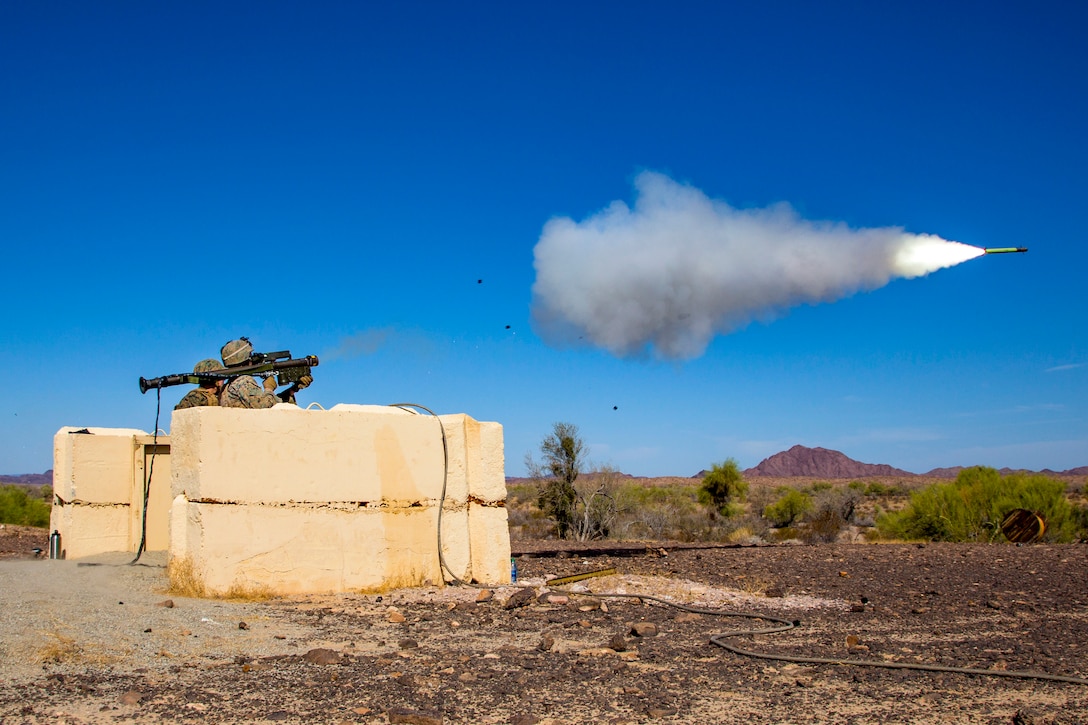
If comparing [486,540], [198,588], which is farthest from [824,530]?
[198,588]

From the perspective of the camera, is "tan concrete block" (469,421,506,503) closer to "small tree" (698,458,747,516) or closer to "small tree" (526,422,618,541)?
"small tree" (526,422,618,541)

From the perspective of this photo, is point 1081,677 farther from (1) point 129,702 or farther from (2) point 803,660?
→ (1) point 129,702

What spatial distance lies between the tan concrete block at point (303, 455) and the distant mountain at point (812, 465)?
10737 centimetres

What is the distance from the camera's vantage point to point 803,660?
6.52 meters

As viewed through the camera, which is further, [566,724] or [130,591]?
Answer: [130,591]

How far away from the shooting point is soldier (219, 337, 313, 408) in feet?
33.2

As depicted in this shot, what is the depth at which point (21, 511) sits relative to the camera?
20984 millimetres

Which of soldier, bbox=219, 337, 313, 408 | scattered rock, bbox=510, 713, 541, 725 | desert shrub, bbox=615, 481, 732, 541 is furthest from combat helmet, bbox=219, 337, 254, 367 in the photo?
desert shrub, bbox=615, 481, 732, 541

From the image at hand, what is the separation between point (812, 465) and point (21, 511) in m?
111

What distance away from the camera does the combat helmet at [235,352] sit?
11070mm

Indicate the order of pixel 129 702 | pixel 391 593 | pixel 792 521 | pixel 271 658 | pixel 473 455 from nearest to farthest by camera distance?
1. pixel 129 702
2. pixel 271 658
3. pixel 391 593
4. pixel 473 455
5. pixel 792 521

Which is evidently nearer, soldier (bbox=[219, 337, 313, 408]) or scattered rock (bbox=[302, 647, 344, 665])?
scattered rock (bbox=[302, 647, 344, 665])

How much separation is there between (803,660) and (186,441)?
623 cm

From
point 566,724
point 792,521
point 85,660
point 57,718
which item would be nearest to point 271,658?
point 85,660
